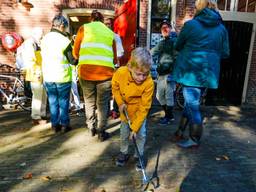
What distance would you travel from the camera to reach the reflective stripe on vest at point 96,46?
3877mm

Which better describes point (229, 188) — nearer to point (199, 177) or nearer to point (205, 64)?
point (199, 177)

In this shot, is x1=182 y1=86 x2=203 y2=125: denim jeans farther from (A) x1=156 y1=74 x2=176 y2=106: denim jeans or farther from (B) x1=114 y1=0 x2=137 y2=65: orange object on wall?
(B) x1=114 y1=0 x2=137 y2=65: orange object on wall

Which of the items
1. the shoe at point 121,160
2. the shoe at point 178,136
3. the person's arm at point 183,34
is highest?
the person's arm at point 183,34

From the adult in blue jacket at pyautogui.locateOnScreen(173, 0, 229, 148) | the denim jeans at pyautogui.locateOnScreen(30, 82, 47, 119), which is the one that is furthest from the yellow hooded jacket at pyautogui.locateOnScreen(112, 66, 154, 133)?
the denim jeans at pyautogui.locateOnScreen(30, 82, 47, 119)

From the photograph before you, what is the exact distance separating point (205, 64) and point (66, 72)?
2.07 m

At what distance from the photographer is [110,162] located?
3.73 metres

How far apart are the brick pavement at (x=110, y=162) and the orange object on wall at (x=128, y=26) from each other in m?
1.53

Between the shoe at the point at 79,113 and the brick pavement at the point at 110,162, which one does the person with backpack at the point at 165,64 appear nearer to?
the brick pavement at the point at 110,162

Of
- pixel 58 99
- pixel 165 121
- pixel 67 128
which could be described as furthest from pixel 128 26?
pixel 67 128

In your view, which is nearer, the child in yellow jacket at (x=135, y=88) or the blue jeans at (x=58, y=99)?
the child in yellow jacket at (x=135, y=88)

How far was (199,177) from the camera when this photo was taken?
11.1ft

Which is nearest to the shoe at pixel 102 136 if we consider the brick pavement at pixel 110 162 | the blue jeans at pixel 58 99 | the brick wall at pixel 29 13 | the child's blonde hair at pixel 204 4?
the brick pavement at pixel 110 162

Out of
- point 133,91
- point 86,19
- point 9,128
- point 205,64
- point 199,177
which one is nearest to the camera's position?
point 133,91

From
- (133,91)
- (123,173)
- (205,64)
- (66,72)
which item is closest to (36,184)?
(123,173)
